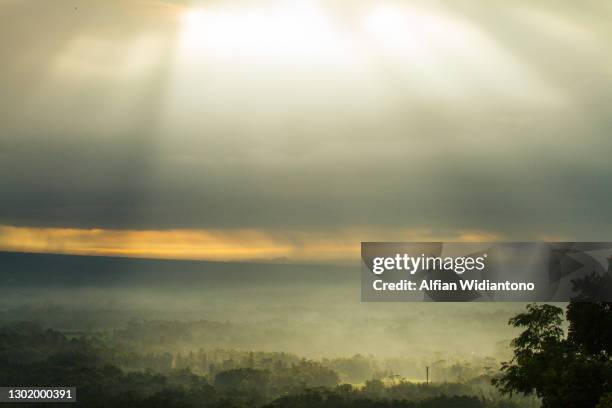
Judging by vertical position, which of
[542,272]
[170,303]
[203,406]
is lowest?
[203,406]

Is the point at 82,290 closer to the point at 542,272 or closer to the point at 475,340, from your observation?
the point at 475,340

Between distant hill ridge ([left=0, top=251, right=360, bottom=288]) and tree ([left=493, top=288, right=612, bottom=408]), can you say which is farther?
distant hill ridge ([left=0, top=251, right=360, bottom=288])

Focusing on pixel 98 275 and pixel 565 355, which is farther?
pixel 98 275

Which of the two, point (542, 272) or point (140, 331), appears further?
point (140, 331)

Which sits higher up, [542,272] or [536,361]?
[542,272]

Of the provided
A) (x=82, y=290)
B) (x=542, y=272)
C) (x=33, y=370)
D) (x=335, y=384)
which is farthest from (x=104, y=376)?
(x=542, y=272)

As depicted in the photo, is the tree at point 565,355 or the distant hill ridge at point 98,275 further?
the distant hill ridge at point 98,275

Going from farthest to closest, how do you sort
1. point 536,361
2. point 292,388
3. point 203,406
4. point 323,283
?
point 323,283, point 292,388, point 203,406, point 536,361

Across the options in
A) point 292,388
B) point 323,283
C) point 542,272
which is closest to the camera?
point 542,272

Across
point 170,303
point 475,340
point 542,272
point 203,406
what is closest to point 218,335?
point 170,303

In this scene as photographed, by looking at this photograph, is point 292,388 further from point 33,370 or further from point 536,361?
point 536,361
